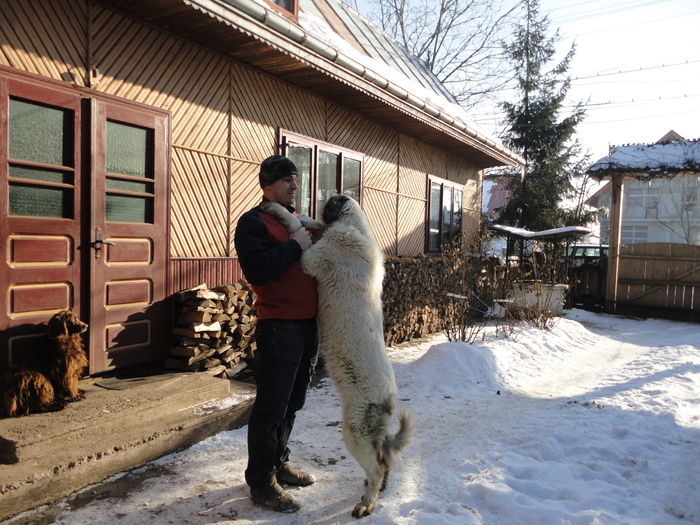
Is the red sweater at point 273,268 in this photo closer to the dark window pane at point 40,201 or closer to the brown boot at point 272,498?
the brown boot at point 272,498

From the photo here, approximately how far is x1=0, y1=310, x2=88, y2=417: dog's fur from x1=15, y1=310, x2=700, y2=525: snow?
764mm

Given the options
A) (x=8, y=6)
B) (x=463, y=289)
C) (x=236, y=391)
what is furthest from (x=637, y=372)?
(x=8, y=6)

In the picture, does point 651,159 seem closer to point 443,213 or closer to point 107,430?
point 443,213

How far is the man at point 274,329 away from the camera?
2.80m

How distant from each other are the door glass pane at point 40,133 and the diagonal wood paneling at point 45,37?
305mm

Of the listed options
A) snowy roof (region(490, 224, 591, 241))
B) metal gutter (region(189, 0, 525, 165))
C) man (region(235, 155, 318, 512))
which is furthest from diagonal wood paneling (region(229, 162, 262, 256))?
snowy roof (region(490, 224, 591, 241))

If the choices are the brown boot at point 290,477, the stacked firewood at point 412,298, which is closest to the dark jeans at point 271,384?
the brown boot at point 290,477

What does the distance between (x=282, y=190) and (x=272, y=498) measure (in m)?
1.91

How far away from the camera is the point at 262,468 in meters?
2.89

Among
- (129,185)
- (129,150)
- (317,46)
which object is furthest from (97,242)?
(317,46)

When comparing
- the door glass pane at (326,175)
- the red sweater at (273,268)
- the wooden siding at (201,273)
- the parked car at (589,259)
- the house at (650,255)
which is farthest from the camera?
the parked car at (589,259)

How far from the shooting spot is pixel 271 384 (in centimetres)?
284

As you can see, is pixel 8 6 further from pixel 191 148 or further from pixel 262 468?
pixel 262 468

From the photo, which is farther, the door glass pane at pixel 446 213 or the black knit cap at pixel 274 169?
the door glass pane at pixel 446 213
